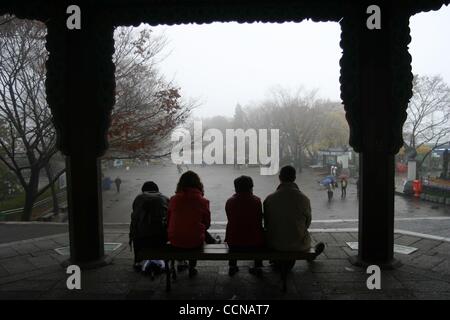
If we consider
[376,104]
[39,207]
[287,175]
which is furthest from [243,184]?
[39,207]

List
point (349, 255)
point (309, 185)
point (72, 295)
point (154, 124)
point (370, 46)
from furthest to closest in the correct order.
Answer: point (309, 185), point (154, 124), point (349, 255), point (370, 46), point (72, 295)

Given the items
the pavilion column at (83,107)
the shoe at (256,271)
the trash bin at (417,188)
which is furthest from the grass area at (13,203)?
the trash bin at (417,188)

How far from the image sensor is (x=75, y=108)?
5.25 meters

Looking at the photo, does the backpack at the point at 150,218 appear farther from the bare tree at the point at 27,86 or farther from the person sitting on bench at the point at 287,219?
the bare tree at the point at 27,86

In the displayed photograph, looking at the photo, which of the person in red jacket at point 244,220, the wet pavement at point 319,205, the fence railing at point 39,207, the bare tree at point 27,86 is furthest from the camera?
the fence railing at point 39,207

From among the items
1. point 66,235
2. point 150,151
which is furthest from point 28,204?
point 66,235

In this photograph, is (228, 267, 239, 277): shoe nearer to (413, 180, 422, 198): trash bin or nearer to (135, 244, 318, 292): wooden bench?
(135, 244, 318, 292): wooden bench

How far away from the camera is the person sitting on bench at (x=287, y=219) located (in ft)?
14.5

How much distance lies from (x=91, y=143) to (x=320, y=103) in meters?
36.7

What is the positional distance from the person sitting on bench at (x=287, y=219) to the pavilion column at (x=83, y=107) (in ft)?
8.28

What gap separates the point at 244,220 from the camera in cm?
457

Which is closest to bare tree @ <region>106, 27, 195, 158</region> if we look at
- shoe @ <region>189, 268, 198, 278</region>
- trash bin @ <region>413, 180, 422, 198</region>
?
shoe @ <region>189, 268, 198, 278</region>

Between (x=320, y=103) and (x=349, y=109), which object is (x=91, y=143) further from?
(x=320, y=103)

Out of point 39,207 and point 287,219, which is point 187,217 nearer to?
point 287,219
